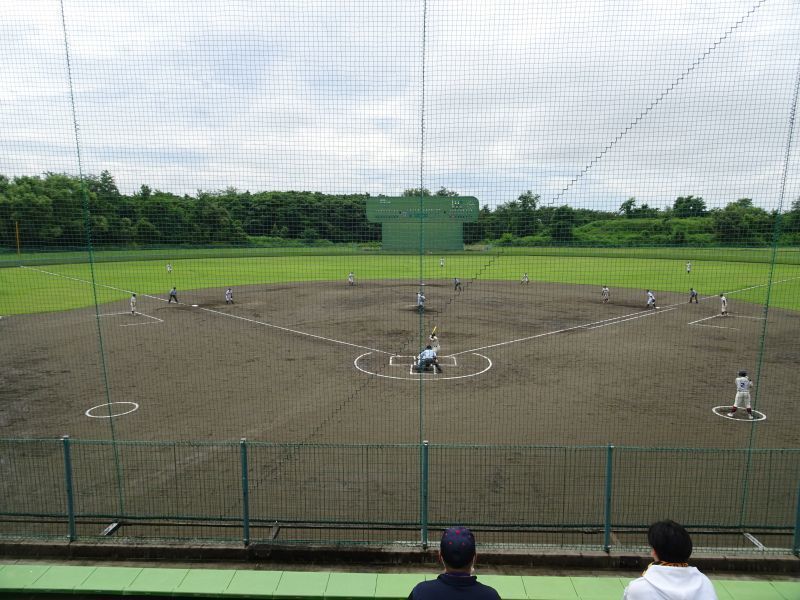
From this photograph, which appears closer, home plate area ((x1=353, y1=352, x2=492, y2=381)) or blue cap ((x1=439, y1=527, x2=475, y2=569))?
blue cap ((x1=439, y1=527, x2=475, y2=569))

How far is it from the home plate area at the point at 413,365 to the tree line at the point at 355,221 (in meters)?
4.90

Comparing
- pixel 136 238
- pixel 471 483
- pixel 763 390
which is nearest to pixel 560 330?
pixel 763 390

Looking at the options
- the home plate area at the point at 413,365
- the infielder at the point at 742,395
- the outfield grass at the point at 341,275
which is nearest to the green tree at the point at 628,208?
the infielder at the point at 742,395

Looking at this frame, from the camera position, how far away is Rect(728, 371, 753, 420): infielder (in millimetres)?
11609

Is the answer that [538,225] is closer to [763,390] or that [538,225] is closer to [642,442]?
[642,442]

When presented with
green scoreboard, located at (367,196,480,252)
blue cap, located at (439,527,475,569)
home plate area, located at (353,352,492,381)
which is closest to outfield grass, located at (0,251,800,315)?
home plate area, located at (353,352,492,381)

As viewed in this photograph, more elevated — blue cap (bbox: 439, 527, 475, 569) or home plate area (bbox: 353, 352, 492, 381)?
blue cap (bbox: 439, 527, 475, 569)

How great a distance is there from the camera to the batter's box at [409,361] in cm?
1697

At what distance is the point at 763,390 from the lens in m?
14.3

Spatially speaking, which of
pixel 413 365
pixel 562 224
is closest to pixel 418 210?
pixel 562 224

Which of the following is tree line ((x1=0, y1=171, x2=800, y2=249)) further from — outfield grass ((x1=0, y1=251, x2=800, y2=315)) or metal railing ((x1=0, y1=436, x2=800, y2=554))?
outfield grass ((x1=0, y1=251, x2=800, y2=315))

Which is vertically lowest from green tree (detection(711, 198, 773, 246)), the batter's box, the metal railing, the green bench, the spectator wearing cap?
the batter's box

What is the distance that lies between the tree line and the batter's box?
573 centimetres

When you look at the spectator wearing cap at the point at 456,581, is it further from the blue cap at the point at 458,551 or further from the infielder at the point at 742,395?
the infielder at the point at 742,395
